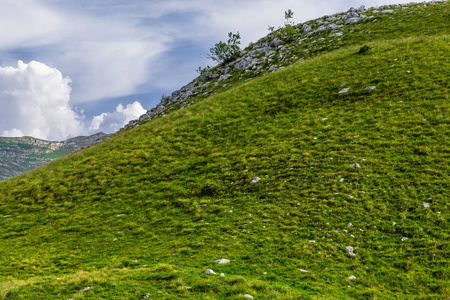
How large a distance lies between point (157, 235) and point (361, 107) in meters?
23.7

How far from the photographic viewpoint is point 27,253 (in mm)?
17250

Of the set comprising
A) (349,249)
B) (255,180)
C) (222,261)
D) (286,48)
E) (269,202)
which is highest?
(286,48)

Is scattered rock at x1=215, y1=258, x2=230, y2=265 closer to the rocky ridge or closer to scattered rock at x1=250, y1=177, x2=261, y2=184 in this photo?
scattered rock at x1=250, y1=177, x2=261, y2=184

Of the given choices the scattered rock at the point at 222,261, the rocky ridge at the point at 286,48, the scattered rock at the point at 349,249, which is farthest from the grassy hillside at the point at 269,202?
the rocky ridge at the point at 286,48

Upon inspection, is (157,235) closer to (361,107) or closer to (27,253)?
(27,253)

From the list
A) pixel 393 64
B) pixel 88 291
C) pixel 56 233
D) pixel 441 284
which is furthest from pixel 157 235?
pixel 393 64

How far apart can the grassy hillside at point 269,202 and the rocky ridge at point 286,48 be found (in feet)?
72.0

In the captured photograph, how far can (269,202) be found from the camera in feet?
58.5

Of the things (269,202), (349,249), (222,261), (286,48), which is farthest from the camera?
(286,48)

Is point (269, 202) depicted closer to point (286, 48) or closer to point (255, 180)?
point (255, 180)

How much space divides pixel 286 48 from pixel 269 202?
181 ft

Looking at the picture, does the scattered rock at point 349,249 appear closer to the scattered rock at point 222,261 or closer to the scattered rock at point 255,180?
the scattered rock at point 222,261

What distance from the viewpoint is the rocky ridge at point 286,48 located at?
5594cm

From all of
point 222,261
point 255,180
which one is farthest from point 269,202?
point 222,261
